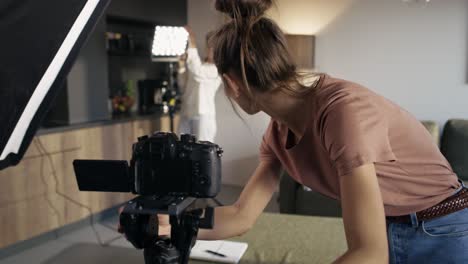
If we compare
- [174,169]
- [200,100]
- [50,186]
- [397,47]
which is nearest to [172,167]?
[174,169]

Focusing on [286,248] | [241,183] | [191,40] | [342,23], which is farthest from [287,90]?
[241,183]

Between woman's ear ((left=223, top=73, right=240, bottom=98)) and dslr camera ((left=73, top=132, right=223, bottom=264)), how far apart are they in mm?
289

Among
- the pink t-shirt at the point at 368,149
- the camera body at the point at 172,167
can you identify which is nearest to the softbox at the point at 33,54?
the camera body at the point at 172,167

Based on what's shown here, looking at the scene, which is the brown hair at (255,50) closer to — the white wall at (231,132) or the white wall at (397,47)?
the white wall at (397,47)

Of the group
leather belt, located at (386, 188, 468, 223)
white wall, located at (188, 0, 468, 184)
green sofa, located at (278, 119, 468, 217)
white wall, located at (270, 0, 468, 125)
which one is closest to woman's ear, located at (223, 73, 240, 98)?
leather belt, located at (386, 188, 468, 223)

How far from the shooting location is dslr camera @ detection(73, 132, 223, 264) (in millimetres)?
696

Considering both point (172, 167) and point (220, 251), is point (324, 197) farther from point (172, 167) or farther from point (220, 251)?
point (172, 167)

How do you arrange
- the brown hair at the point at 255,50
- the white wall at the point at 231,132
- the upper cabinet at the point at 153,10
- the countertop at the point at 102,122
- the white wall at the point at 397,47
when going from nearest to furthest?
the brown hair at the point at 255,50, the countertop at the point at 102,122, the white wall at the point at 397,47, the upper cabinet at the point at 153,10, the white wall at the point at 231,132

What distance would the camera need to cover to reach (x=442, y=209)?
1.00m

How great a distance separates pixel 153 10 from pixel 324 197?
2542 mm

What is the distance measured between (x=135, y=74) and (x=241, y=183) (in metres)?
1.63

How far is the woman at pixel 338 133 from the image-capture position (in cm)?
86

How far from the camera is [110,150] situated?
381 cm

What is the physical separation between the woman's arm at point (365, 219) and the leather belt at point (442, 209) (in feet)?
0.80
